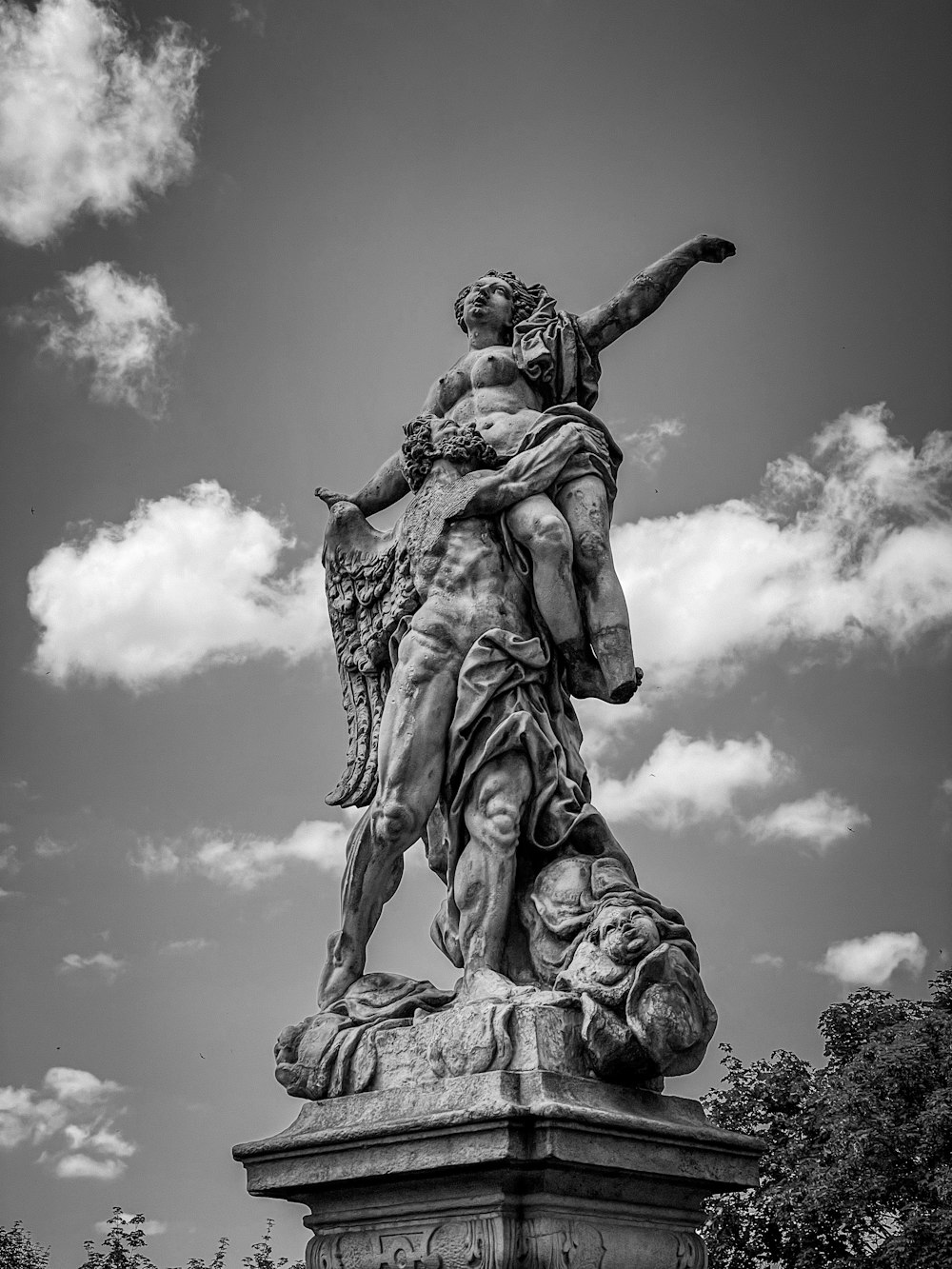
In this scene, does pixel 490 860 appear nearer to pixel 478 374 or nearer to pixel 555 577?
pixel 555 577

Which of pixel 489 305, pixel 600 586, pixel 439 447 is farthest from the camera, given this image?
pixel 489 305

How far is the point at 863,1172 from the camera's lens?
833 inches

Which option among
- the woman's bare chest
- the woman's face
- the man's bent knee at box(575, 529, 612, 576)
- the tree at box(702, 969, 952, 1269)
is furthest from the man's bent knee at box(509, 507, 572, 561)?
the tree at box(702, 969, 952, 1269)

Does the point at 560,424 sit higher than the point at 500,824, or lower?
higher

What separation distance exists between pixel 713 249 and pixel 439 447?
2076mm

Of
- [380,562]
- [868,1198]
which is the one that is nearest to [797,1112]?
[868,1198]

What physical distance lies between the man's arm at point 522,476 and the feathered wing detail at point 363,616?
1.64 ft

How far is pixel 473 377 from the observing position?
7715 mm

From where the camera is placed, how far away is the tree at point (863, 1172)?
66.3 ft

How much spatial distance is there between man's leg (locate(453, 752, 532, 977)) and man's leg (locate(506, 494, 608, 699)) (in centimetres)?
71

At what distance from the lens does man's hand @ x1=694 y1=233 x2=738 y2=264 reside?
789 cm

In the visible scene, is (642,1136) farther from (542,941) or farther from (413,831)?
(413,831)

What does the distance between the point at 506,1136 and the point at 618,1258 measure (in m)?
0.71

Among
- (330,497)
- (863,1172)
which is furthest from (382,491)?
(863,1172)
